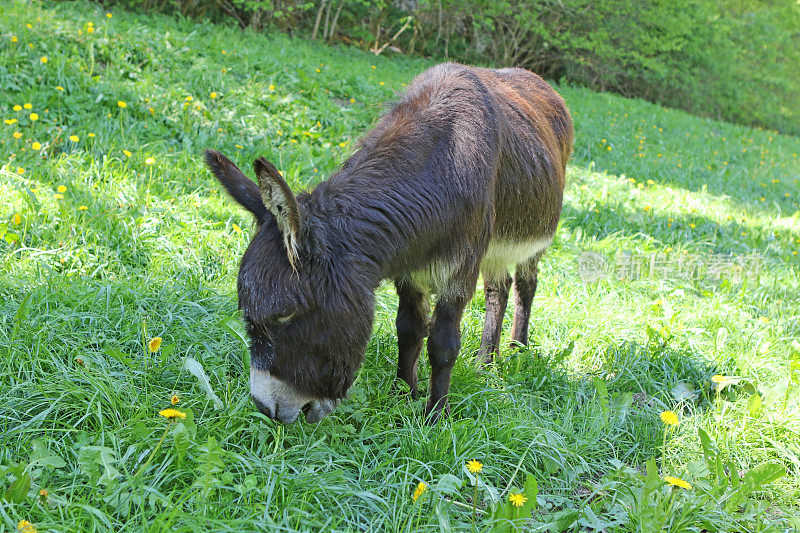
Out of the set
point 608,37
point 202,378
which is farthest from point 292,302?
point 608,37

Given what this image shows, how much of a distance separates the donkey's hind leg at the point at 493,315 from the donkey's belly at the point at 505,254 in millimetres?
113

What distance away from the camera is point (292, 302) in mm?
2086

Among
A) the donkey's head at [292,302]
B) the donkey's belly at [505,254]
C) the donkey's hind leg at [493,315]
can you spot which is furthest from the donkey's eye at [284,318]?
the donkey's hind leg at [493,315]

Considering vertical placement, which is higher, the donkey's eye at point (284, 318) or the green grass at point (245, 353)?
the donkey's eye at point (284, 318)

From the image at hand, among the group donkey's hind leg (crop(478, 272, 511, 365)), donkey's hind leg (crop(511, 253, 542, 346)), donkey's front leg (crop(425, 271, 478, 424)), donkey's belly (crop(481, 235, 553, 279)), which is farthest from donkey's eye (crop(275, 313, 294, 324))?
donkey's hind leg (crop(511, 253, 542, 346))

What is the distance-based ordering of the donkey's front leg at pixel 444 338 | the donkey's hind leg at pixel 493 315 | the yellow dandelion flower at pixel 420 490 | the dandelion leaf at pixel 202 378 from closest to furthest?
1. the yellow dandelion flower at pixel 420 490
2. the dandelion leaf at pixel 202 378
3. the donkey's front leg at pixel 444 338
4. the donkey's hind leg at pixel 493 315

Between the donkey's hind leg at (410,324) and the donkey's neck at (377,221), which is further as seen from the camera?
the donkey's hind leg at (410,324)

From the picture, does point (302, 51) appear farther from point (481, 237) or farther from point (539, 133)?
point (481, 237)

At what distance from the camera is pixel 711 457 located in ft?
8.66

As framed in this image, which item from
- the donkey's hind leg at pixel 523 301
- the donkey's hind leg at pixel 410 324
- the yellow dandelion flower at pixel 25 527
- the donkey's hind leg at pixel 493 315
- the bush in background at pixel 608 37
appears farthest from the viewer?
the bush in background at pixel 608 37

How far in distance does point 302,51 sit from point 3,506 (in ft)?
29.3

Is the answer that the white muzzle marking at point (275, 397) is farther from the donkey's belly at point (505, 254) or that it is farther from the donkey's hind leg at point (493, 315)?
the donkey's hind leg at point (493, 315)

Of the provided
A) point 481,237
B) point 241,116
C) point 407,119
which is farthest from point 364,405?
point 241,116

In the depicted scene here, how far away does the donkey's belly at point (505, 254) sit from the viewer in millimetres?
3098
